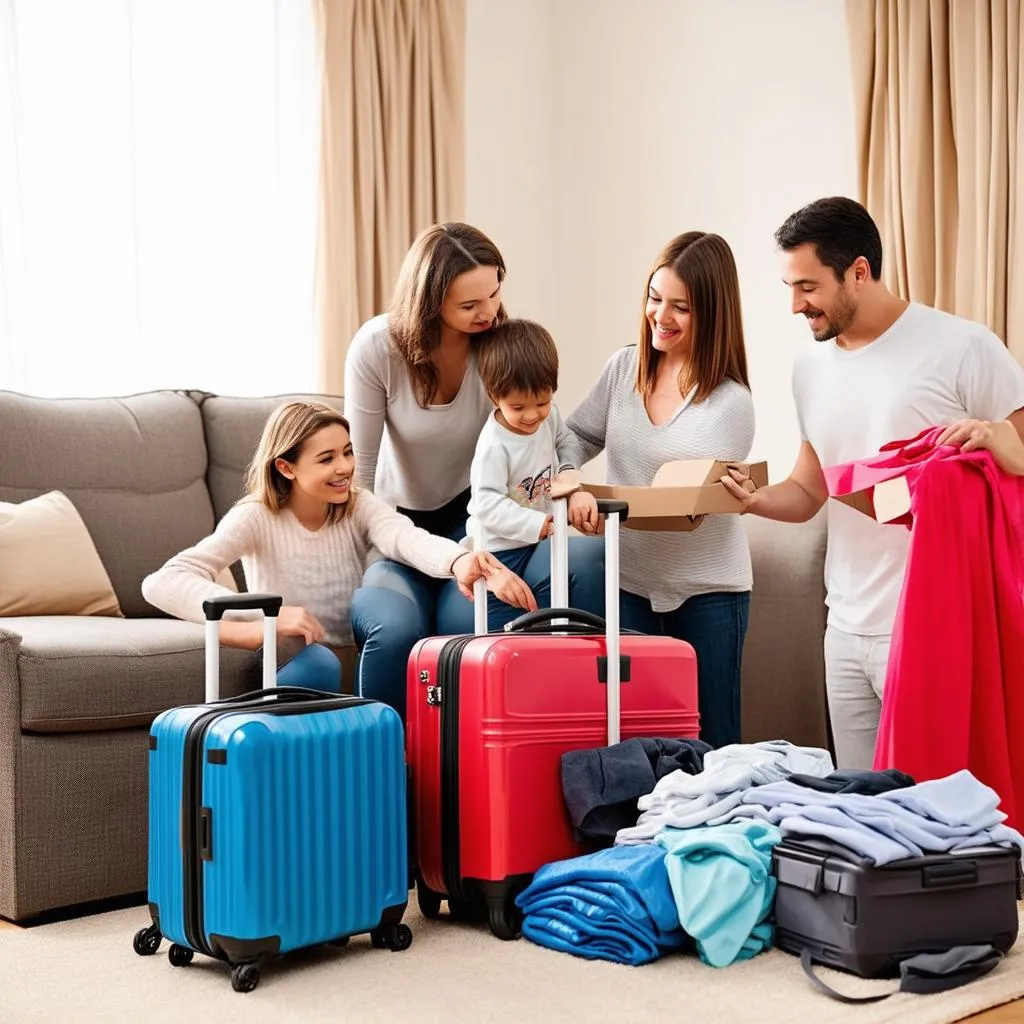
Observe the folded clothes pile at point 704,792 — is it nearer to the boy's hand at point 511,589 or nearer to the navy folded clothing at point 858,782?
the navy folded clothing at point 858,782

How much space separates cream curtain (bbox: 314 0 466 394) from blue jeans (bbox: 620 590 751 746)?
5.46 ft

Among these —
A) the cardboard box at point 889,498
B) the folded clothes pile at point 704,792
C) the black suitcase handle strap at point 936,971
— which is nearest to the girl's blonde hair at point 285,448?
the folded clothes pile at point 704,792

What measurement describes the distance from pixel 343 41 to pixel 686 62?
3.72 ft

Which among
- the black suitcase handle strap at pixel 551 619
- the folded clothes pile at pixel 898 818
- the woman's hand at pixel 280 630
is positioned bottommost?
the folded clothes pile at pixel 898 818

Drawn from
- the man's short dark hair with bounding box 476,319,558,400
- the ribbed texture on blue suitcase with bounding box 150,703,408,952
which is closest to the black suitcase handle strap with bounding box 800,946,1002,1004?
the ribbed texture on blue suitcase with bounding box 150,703,408,952

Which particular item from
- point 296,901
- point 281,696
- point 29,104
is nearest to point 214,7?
point 29,104

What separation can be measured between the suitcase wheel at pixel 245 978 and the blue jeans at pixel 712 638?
1.05 metres

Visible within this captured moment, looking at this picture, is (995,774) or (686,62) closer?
(995,774)

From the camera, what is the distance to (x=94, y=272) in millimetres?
3672

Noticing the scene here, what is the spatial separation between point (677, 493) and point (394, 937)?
92cm

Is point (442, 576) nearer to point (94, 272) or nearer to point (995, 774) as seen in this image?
point (995, 774)

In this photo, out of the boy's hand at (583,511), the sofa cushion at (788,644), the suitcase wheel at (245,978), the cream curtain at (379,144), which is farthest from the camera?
the cream curtain at (379,144)

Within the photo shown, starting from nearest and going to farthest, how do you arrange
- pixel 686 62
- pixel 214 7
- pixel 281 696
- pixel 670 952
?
pixel 670 952
pixel 281 696
pixel 214 7
pixel 686 62

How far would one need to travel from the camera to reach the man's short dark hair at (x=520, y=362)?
96.4 inches
